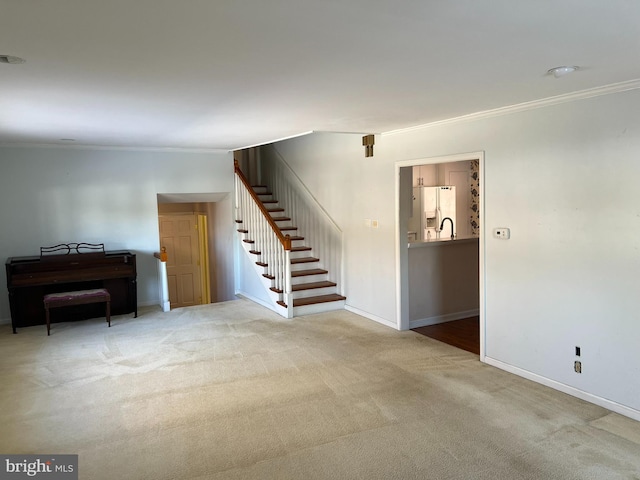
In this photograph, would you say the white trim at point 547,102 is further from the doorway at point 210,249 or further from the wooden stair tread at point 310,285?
the doorway at point 210,249

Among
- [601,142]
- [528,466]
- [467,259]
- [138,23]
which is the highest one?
[138,23]

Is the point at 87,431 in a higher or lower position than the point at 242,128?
lower

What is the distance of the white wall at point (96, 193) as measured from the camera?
608 cm

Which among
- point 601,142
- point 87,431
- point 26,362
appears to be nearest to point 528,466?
point 601,142

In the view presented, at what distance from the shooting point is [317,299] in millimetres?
6441

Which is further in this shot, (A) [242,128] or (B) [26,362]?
(A) [242,128]

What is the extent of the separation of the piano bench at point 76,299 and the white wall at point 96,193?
1.02 meters

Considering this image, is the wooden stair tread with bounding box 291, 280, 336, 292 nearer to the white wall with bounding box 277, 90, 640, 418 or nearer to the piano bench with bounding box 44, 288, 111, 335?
the piano bench with bounding box 44, 288, 111, 335

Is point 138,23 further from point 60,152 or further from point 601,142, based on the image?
point 60,152

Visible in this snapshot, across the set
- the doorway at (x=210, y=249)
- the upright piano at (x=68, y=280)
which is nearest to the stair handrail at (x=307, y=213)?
the doorway at (x=210, y=249)

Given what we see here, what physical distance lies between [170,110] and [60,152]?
3.37 m

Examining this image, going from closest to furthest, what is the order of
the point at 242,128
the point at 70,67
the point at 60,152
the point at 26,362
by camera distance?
the point at 70,67
the point at 26,362
the point at 242,128
the point at 60,152

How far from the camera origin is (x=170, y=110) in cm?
381

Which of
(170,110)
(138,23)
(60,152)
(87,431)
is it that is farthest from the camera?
(60,152)
